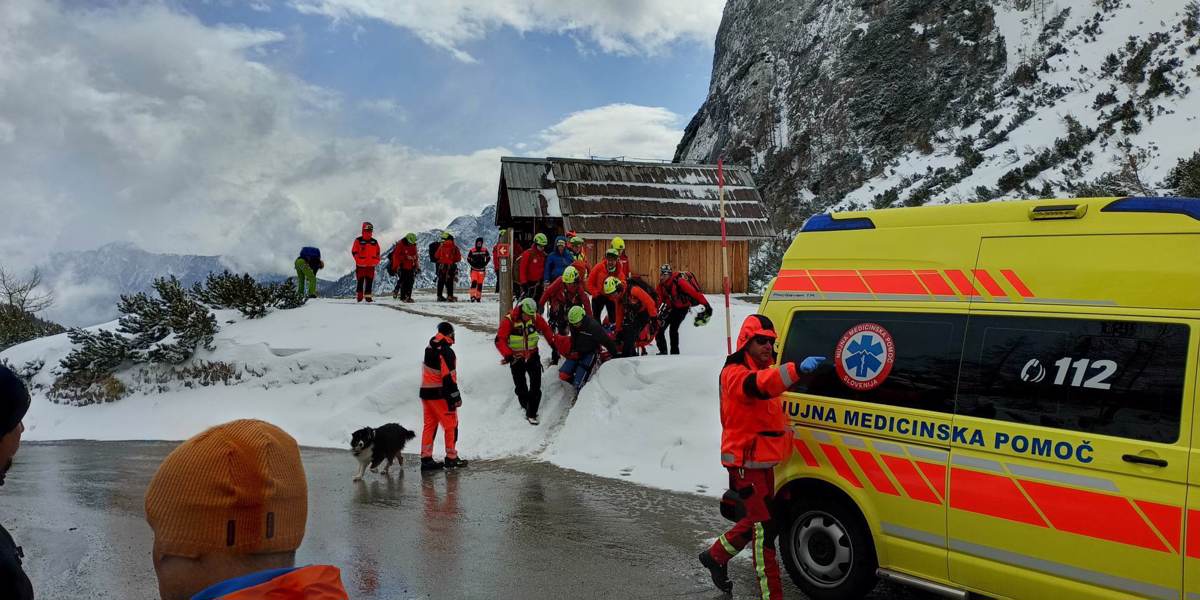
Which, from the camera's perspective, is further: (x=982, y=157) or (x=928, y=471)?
(x=982, y=157)

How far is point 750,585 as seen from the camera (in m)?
5.46

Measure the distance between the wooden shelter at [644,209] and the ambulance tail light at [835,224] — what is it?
15.8 metres

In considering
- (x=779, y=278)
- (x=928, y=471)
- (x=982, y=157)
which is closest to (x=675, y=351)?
(x=779, y=278)

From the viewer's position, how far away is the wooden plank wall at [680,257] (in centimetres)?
2169

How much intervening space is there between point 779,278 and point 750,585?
223 cm

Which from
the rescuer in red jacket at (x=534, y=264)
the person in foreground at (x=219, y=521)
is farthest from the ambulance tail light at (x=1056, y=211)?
the rescuer in red jacket at (x=534, y=264)

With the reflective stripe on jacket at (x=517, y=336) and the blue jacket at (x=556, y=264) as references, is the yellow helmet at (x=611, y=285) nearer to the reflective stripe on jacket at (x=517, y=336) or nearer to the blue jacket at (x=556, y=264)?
the reflective stripe on jacket at (x=517, y=336)

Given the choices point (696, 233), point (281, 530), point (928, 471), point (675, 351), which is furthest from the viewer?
point (696, 233)

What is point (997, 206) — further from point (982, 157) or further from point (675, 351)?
point (982, 157)

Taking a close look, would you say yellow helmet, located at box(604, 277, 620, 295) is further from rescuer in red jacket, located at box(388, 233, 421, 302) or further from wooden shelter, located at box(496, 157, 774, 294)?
rescuer in red jacket, located at box(388, 233, 421, 302)

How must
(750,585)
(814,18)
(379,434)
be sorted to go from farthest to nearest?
(814,18) → (379,434) → (750,585)

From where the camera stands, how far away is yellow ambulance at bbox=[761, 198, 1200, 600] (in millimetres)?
3717

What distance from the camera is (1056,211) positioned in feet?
14.2

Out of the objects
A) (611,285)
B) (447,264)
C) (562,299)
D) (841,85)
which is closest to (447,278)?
(447,264)
